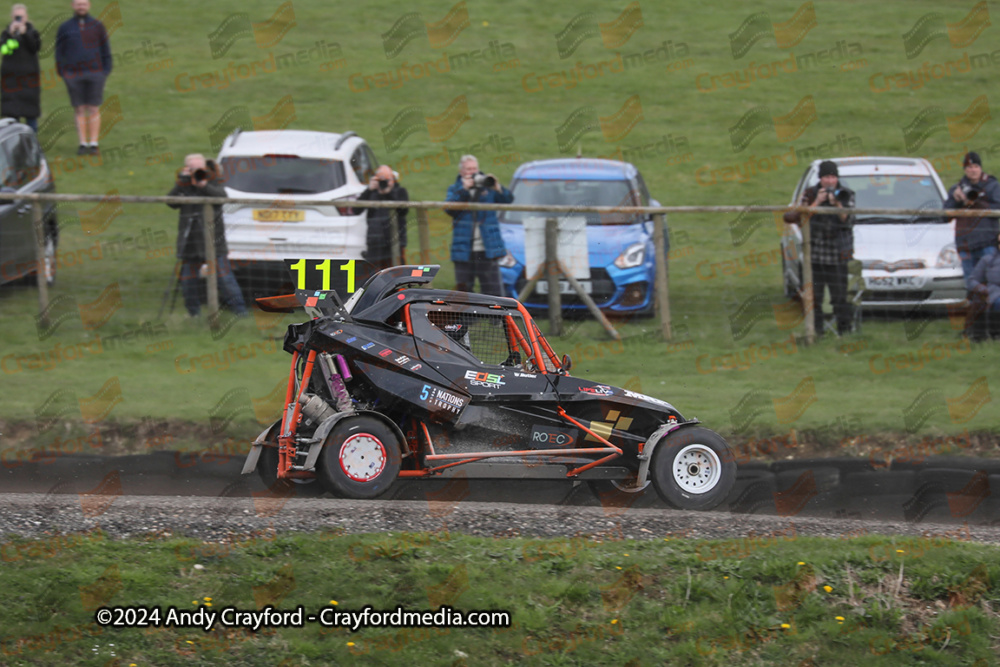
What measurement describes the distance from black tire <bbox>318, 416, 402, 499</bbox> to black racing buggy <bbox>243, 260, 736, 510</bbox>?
0.4 inches

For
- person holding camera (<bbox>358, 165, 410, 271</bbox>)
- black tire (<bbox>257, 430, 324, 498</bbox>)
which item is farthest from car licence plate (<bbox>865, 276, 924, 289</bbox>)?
black tire (<bbox>257, 430, 324, 498</bbox>)

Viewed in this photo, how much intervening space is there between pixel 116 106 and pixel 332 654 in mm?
20842

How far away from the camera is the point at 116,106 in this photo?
83.3 ft

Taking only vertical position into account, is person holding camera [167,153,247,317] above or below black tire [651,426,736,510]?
above

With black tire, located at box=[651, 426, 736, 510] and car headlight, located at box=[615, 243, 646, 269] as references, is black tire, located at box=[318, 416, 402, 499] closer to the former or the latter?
black tire, located at box=[651, 426, 736, 510]

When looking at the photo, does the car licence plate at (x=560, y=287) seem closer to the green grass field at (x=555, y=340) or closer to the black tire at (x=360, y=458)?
the green grass field at (x=555, y=340)

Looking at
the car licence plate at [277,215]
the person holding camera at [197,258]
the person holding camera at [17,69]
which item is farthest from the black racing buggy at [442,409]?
the person holding camera at [17,69]

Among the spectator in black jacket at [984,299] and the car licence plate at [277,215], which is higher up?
the car licence plate at [277,215]

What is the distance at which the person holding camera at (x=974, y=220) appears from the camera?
44.2 feet

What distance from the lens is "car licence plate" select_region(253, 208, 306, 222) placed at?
1417cm

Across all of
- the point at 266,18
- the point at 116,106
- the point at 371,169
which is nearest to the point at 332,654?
the point at 371,169

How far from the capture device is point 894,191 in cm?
1617

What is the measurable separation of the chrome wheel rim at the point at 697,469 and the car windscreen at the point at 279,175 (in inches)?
316

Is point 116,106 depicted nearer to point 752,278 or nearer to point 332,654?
point 752,278
